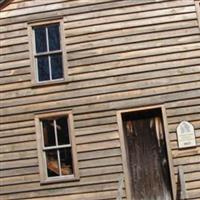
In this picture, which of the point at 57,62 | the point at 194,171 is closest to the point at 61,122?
the point at 57,62

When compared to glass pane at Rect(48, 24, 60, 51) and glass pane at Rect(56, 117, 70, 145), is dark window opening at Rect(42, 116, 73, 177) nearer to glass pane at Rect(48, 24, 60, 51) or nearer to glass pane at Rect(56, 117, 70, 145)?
glass pane at Rect(56, 117, 70, 145)

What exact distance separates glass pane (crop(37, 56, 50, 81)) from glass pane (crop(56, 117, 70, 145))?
3.73 feet

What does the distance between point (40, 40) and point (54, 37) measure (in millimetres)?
376

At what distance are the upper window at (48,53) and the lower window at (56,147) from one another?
101 centimetres

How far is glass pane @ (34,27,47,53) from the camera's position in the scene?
41.2ft

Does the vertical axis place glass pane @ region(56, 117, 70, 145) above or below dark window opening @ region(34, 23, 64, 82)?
below

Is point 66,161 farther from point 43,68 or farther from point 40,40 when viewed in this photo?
point 40,40

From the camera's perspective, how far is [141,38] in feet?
39.6

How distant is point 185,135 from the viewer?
11.4 meters

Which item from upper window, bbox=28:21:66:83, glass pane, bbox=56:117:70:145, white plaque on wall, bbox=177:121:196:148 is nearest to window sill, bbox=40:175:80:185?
glass pane, bbox=56:117:70:145

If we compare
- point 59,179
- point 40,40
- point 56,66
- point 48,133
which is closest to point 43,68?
point 56,66

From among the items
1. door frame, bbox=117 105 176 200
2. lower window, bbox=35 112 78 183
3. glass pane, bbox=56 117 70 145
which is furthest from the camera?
glass pane, bbox=56 117 70 145

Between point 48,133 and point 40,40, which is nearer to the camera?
point 48,133

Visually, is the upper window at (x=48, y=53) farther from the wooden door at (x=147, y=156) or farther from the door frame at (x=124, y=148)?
the wooden door at (x=147, y=156)
